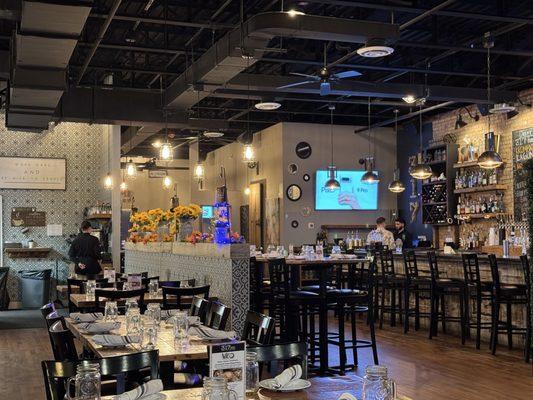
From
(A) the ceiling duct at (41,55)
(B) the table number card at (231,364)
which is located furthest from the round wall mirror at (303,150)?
(B) the table number card at (231,364)

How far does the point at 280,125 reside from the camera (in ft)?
55.6

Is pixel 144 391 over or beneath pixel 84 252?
beneath

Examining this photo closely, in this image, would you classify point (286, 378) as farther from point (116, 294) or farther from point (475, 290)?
point (475, 290)

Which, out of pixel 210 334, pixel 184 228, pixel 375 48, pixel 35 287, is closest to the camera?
pixel 210 334

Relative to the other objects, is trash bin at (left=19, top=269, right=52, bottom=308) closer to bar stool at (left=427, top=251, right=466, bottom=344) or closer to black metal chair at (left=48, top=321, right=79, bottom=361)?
bar stool at (left=427, top=251, right=466, bottom=344)

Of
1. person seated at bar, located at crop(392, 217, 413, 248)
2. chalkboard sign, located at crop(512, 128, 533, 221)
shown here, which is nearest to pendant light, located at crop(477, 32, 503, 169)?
chalkboard sign, located at crop(512, 128, 533, 221)

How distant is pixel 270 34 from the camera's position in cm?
804

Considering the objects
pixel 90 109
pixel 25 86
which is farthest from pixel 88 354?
pixel 90 109

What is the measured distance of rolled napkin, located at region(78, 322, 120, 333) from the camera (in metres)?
4.88

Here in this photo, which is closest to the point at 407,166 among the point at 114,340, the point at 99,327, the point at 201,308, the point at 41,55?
the point at 41,55

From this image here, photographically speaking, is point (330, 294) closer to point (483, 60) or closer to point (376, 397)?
point (376, 397)

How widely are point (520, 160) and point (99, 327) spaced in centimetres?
1002

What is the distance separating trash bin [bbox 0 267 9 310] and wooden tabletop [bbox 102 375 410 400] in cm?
1210

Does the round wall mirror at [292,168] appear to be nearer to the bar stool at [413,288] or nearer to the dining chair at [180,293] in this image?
the bar stool at [413,288]
